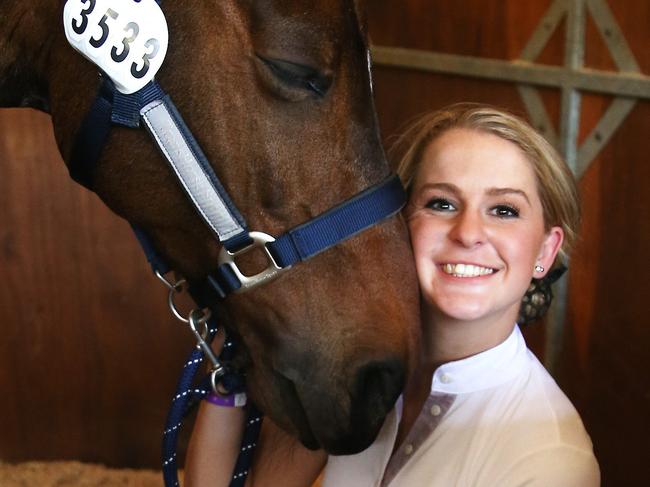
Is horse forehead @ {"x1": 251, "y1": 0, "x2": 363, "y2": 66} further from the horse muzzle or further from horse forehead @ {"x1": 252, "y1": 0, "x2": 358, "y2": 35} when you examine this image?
the horse muzzle

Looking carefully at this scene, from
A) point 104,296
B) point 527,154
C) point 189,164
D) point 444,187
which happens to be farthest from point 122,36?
point 104,296

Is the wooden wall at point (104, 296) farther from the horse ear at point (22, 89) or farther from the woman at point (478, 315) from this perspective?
the horse ear at point (22, 89)

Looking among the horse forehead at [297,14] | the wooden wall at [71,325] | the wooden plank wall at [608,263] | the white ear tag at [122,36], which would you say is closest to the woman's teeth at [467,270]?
the horse forehead at [297,14]

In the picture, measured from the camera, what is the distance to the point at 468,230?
136cm

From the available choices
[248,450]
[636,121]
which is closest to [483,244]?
[248,450]

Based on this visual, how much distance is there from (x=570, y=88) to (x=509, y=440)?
50.7 inches

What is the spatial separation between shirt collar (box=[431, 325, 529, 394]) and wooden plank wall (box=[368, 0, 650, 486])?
0.82m

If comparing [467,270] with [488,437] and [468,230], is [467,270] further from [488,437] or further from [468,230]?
[488,437]

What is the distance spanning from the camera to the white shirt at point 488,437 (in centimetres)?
123

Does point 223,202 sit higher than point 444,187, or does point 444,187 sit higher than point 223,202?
point 223,202

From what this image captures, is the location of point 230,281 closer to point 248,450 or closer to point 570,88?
point 248,450

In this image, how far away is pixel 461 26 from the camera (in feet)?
8.67

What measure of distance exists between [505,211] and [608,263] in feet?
3.24

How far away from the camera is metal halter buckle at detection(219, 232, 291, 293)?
1279mm
